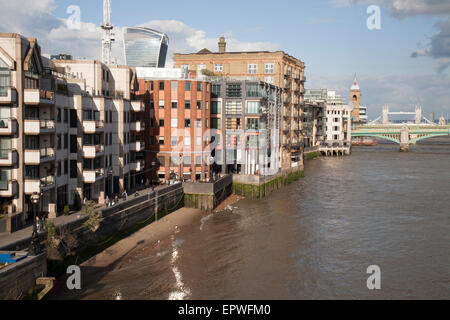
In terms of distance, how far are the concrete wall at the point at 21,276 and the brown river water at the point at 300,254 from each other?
10.0 ft

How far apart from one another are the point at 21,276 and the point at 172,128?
1604 inches

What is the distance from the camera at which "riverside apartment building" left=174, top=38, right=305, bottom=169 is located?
104 meters

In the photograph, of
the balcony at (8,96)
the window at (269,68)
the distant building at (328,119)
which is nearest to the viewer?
the balcony at (8,96)

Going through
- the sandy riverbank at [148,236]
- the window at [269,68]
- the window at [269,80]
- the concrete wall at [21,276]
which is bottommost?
the sandy riverbank at [148,236]

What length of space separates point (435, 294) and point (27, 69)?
119 feet

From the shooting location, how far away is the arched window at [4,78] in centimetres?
3638

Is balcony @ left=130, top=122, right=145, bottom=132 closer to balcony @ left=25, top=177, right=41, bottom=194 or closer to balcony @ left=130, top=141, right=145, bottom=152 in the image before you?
balcony @ left=130, top=141, right=145, bottom=152

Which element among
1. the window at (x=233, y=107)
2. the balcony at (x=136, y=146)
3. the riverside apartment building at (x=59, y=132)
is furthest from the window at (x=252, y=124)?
A: the balcony at (x=136, y=146)

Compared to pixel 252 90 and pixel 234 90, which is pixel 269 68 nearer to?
pixel 252 90

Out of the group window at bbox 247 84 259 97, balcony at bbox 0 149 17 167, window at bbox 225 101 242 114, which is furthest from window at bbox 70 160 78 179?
window at bbox 247 84 259 97

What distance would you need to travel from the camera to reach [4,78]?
120 feet

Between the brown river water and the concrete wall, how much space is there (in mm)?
3057

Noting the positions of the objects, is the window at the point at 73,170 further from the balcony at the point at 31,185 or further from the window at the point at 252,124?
the window at the point at 252,124

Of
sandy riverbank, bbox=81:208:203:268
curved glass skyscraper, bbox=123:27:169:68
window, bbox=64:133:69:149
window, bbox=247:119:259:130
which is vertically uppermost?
curved glass skyscraper, bbox=123:27:169:68
